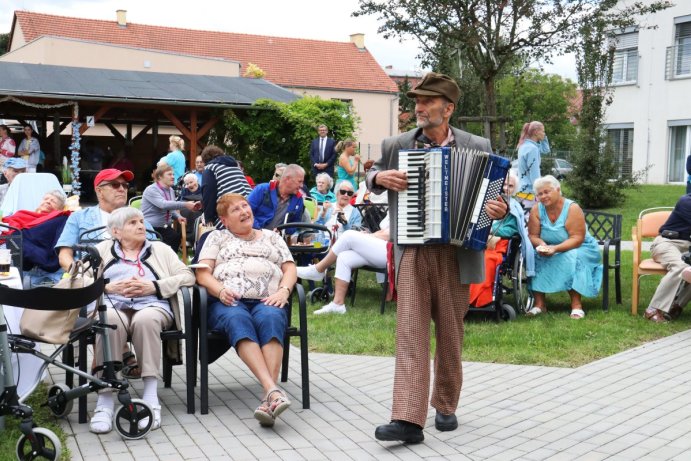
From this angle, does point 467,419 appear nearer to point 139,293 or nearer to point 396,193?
point 396,193

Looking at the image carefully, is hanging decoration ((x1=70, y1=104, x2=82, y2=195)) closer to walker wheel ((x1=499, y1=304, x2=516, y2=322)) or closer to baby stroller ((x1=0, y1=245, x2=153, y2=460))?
walker wheel ((x1=499, y1=304, x2=516, y2=322))

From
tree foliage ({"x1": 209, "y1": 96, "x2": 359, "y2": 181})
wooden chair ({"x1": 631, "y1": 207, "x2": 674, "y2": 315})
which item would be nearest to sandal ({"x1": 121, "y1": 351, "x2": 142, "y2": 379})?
wooden chair ({"x1": 631, "y1": 207, "x2": 674, "y2": 315})

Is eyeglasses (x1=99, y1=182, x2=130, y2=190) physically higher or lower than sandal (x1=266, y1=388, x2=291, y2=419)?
Result: higher

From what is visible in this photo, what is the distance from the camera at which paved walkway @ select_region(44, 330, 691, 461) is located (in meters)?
4.83

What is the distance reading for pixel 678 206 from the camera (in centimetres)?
890

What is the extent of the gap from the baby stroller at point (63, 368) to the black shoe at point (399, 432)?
4.41 ft

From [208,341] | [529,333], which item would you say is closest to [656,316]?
[529,333]

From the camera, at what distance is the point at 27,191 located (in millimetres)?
8461

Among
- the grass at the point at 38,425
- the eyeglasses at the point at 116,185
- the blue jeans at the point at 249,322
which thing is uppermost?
the eyeglasses at the point at 116,185

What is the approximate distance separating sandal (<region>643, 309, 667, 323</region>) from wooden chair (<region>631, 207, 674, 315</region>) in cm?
23

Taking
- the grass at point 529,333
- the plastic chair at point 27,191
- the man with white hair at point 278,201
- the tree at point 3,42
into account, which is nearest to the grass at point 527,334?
the grass at point 529,333

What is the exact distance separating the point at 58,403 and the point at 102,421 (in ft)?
0.92

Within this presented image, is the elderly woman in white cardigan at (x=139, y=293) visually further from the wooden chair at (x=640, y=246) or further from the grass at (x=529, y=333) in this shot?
the wooden chair at (x=640, y=246)

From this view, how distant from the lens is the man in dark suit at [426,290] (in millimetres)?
4930
